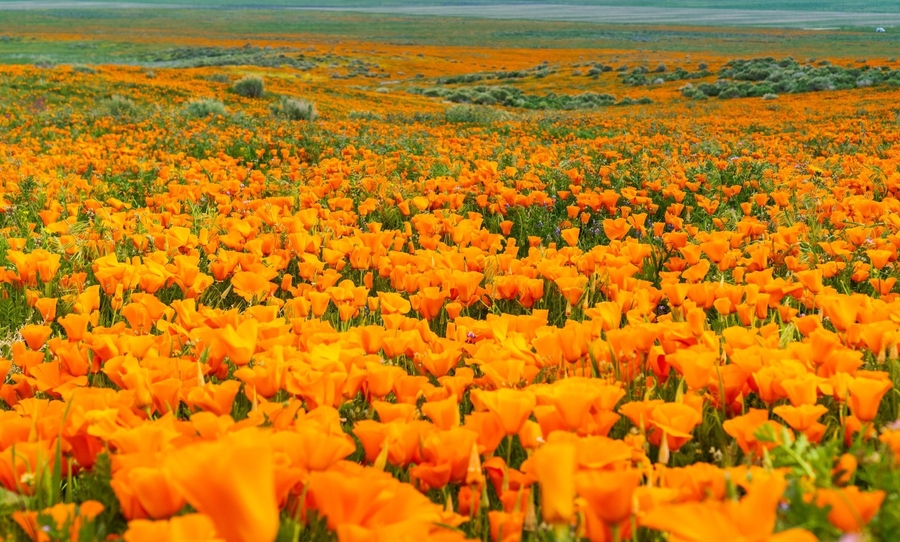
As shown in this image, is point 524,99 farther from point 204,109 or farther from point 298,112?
point 204,109

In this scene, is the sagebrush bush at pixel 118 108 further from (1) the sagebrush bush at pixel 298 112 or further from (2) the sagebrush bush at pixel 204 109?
(1) the sagebrush bush at pixel 298 112

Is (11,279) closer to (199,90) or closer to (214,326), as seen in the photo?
(214,326)

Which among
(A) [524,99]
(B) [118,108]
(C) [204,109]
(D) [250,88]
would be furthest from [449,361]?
(A) [524,99]

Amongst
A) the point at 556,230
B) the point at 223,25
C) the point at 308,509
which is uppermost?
the point at 223,25

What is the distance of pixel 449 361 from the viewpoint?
1.89 meters

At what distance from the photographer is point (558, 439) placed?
1.18 meters

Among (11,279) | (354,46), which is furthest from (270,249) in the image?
(354,46)

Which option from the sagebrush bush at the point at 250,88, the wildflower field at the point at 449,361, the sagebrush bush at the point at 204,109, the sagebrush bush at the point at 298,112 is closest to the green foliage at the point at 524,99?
the sagebrush bush at the point at 250,88

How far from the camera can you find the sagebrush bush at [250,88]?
2095 cm

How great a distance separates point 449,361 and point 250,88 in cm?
2084

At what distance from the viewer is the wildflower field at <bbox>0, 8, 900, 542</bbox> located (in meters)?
1.00

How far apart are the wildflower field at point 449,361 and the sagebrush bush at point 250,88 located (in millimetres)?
14743

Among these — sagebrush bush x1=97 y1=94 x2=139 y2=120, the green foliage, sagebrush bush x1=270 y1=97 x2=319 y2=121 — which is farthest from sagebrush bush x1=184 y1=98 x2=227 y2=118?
the green foliage

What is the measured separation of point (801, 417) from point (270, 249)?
276 centimetres
